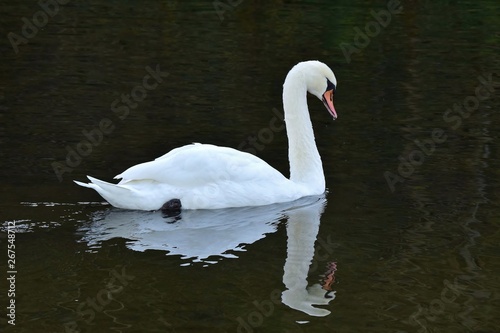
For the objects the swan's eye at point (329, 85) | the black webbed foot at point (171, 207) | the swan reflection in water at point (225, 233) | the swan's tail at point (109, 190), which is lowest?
the swan reflection in water at point (225, 233)

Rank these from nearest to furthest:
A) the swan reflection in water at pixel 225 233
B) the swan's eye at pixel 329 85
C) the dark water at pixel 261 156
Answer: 1. the dark water at pixel 261 156
2. the swan reflection in water at pixel 225 233
3. the swan's eye at pixel 329 85

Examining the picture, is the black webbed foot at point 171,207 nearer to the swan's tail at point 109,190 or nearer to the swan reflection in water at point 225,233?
the swan reflection in water at point 225,233

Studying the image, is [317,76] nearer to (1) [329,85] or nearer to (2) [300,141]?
(1) [329,85]

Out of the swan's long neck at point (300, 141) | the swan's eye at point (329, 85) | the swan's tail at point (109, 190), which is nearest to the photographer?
the swan's tail at point (109, 190)

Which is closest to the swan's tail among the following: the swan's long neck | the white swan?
the white swan

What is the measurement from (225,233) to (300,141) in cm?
190

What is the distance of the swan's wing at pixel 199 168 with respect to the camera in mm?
9766

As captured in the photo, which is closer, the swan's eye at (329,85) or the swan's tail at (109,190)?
the swan's tail at (109,190)

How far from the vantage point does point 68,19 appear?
20875 millimetres

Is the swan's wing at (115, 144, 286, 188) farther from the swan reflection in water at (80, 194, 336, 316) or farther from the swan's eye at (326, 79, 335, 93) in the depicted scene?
the swan's eye at (326, 79, 335, 93)

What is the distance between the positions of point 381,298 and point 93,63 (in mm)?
9969

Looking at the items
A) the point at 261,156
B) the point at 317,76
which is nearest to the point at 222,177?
the point at 317,76

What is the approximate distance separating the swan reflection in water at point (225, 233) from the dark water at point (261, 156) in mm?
25

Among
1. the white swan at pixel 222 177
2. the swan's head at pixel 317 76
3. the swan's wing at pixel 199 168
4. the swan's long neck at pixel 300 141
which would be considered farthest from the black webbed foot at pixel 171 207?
the swan's head at pixel 317 76
